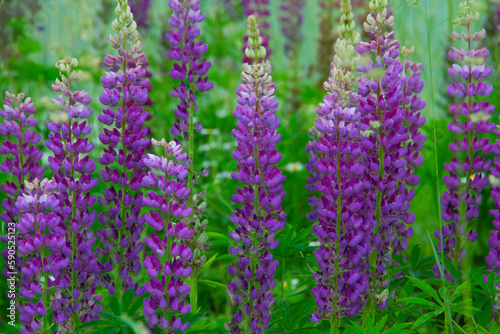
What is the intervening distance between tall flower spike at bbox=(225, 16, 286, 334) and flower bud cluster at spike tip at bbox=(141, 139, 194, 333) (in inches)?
7.9

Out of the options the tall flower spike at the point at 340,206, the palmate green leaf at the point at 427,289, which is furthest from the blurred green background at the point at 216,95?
the palmate green leaf at the point at 427,289

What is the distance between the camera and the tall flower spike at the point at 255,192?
2131 mm

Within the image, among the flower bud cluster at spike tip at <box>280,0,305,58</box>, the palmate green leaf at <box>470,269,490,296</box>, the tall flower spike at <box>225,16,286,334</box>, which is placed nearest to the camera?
the tall flower spike at <box>225,16,286,334</box>

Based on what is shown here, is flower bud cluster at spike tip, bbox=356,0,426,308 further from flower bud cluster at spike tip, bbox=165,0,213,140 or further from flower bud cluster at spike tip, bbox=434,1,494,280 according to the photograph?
flower bud cluster at spike tip, bbox=165,0,213,140

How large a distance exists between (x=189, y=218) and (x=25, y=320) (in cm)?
63

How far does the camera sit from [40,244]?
203cm

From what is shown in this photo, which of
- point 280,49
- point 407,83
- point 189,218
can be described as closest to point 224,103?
point 280,49

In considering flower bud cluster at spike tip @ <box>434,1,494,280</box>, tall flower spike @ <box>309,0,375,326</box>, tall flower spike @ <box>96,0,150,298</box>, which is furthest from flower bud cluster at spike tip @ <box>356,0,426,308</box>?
tall flower spike @ <box>96,0,150,298</box>

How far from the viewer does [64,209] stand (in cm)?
215

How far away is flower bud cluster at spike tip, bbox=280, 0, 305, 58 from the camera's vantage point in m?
6.31

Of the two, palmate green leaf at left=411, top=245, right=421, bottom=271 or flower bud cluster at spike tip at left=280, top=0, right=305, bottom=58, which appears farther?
flower bud cluster at spike tip at left=280, top=0, right=305, bottom=58

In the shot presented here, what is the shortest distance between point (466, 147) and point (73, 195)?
4.82 ft

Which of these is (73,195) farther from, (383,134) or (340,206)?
(383,134)

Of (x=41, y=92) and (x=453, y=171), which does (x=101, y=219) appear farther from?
(x=41, y=92)
